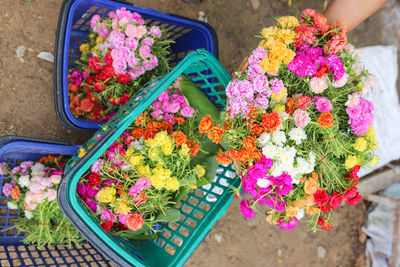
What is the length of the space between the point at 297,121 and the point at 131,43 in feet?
2.84

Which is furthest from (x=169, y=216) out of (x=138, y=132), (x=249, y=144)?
(x=249, y=144)

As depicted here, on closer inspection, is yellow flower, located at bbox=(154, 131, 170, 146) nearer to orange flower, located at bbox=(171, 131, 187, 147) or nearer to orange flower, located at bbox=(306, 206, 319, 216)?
orange flower, located at bbox=(171, 131, 187, 147)

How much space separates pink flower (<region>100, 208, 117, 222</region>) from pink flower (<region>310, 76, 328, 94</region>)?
0.98 meters

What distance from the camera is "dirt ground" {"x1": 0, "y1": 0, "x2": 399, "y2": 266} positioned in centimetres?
174

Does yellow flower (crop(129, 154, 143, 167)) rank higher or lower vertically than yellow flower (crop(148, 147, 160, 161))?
lower

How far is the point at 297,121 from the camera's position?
1.19 m

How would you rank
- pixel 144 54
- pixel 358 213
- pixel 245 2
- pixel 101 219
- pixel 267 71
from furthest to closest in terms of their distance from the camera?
pixel 358 213
pixel 245 2
pixel 144 54
pixel 101 219
pixel 267 71

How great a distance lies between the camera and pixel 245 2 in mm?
2115

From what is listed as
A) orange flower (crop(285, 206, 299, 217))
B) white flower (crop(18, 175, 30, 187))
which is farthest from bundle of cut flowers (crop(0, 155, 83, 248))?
orange flower (crop(285, 206, 299, 217))

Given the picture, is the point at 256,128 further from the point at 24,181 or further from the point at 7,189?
the point at 7,189

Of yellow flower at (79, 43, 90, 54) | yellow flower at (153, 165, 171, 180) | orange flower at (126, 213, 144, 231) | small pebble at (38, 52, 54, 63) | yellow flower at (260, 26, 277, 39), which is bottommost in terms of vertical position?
orange flower at (126, 213, 144, 231)

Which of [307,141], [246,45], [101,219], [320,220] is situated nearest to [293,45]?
[307,141]

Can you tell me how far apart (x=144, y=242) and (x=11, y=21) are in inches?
55.9

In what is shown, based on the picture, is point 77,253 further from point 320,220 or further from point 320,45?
point 320,45
